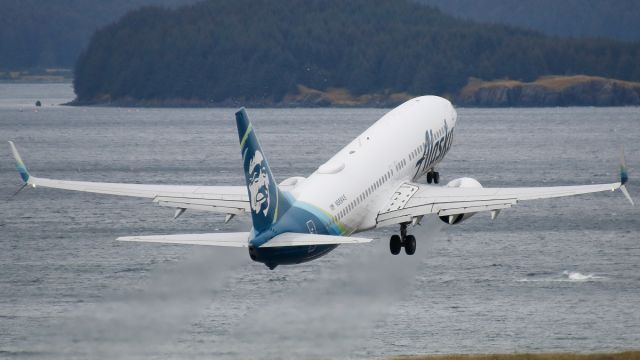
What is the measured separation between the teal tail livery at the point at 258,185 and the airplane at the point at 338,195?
1.9 inches

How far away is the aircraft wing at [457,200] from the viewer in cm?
7912

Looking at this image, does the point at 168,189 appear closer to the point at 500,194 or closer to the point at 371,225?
the point at 371,225

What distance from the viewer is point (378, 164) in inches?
3369

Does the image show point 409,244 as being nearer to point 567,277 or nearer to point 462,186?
point 462,186

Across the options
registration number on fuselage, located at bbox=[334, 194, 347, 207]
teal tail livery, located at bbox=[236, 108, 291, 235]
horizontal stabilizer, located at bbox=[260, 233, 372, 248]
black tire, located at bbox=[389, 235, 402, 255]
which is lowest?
black tire, located at bbox=[389, 235, 402, 255]

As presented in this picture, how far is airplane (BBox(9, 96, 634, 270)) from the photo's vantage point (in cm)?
7019

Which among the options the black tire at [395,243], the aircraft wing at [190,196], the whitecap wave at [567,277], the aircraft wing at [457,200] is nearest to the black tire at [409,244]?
the black tire at [395,243]

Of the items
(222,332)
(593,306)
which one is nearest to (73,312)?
(222,332)

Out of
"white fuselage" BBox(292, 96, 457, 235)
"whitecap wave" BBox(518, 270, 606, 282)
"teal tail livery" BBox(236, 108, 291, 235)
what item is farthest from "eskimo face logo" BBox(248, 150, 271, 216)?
"whitecap wave" BBox(518, 270, 606, 282)

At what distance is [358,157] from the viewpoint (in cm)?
8462

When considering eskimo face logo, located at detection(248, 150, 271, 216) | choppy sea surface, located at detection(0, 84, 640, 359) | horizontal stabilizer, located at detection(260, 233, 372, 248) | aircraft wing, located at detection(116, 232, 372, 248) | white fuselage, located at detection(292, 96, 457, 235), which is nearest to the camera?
aircraft wing, located at detection(116, 232, 372, 248)

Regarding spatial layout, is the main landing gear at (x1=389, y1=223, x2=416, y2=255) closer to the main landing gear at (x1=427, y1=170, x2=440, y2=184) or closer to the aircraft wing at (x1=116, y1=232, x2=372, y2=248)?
the main landing gear at (x1=427, y1=170, x2=440, y2=184)

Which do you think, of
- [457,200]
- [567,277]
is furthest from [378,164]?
[567,277]

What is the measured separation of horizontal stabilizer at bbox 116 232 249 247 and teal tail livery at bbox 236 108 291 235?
130 centimetres
